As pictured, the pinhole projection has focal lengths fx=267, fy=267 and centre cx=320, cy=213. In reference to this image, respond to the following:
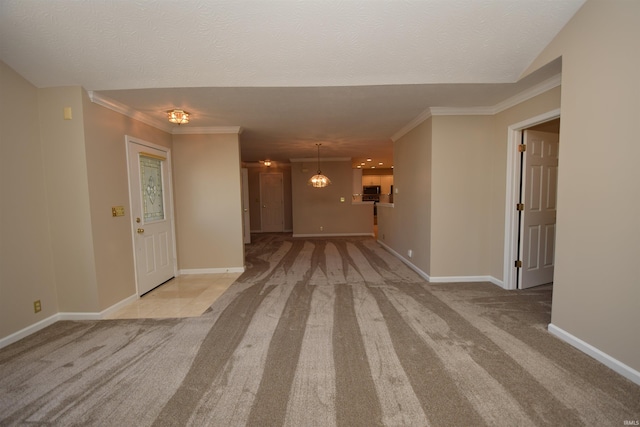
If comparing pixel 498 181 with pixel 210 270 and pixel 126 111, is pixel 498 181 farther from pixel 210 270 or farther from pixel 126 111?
pixel 126 111

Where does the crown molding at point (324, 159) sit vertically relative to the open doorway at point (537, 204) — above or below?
above

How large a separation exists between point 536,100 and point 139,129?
16.6ft

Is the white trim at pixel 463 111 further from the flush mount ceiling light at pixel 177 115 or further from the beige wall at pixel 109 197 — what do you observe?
the beige wall at pixel 109 197

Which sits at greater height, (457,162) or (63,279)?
(457,162)

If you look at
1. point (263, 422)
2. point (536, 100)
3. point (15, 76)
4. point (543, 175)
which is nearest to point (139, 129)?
point (15, 76)

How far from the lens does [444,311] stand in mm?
3002

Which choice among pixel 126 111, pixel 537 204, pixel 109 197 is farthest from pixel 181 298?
pixel 537 204

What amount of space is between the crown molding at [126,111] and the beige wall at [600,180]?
461cm

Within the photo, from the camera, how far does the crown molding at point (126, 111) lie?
2984mm

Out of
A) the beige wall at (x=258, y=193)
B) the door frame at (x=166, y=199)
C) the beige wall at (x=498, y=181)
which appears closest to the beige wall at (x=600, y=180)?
the beige wall at (x=498, y=181)

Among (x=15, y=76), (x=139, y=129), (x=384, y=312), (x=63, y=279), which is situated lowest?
(x=384, y=312)

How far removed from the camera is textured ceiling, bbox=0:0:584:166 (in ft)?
6.94

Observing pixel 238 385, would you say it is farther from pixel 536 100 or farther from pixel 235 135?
pixel 536 100

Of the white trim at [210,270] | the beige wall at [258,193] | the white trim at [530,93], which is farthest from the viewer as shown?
the beige wall at [258,193]
